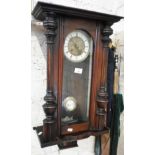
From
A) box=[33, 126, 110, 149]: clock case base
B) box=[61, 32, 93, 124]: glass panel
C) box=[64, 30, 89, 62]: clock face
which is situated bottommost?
box=[33, 126, 110, 149]: clock case base

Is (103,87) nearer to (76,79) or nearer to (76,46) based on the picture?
(76,79)

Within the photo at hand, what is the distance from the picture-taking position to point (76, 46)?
90 cm

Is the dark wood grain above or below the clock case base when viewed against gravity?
above

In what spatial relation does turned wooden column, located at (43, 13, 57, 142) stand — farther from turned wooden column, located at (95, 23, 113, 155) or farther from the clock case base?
turned wooden column, located at (95, 23, 113, 155)

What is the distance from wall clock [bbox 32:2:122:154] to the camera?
832mm

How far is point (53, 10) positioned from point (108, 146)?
90 cm

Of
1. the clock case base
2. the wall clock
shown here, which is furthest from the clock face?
the clock case base

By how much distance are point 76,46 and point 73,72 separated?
0.44ft

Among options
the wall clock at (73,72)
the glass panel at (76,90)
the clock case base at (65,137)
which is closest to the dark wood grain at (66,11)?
the wall clock at (73,72)

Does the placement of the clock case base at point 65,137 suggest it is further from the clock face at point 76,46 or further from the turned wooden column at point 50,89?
the clock face at point 76,46

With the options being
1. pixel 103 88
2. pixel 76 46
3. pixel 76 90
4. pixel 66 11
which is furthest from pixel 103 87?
pixel 66 11

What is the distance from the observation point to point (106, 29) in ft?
3.01
